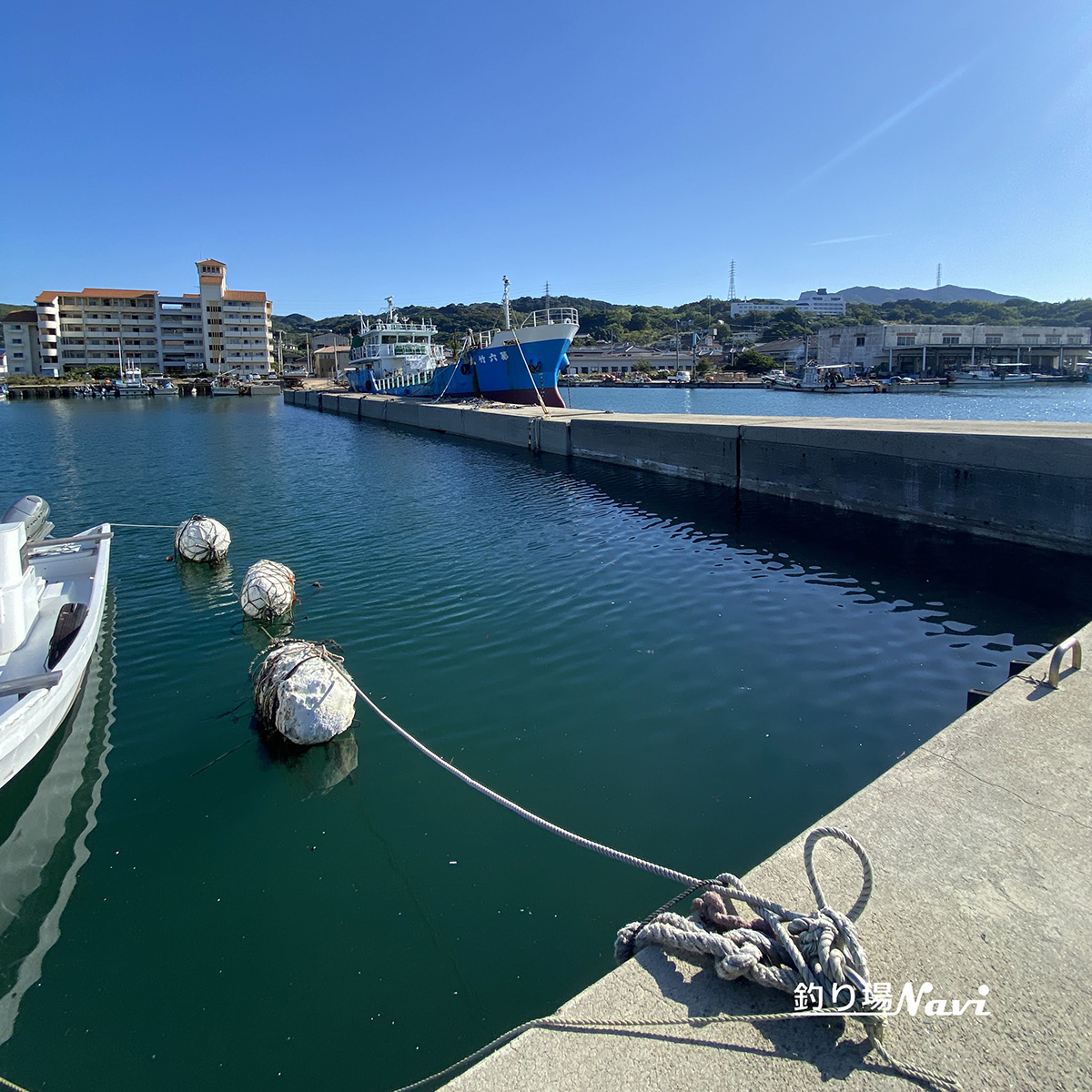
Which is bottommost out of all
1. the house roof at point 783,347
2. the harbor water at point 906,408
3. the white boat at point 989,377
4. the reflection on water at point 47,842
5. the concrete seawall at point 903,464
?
the reflection on water at point 47,842

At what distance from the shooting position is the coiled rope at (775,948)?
7.56ft

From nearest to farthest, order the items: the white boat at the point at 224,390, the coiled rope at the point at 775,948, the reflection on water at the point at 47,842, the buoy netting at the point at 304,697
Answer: the coiled rope at the point at 775,948 → the reflection on water at the point at 47,842 → the buoy netting at the point at 304,697 → the white boat at the point at 224,390

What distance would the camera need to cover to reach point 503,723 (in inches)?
246

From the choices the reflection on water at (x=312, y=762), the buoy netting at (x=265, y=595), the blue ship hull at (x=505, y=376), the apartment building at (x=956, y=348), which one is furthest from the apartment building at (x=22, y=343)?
the apartment building at (x=956, y=348)

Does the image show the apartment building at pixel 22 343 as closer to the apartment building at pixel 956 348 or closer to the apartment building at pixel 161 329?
the apartment building at pixel 161 329

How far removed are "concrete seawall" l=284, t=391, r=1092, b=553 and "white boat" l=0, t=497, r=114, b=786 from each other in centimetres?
1321

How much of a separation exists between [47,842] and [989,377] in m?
109

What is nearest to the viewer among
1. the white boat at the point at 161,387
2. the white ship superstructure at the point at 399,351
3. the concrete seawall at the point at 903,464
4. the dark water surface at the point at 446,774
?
the dark water surface at the point at 446,774

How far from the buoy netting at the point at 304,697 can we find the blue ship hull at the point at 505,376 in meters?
27.1

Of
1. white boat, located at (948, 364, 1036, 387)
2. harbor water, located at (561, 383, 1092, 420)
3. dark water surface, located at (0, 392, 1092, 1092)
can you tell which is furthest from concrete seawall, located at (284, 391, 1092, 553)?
white boat, located at (948, 364, 1036, 387)

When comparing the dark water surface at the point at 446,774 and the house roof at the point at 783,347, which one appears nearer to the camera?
the dark water surface at the point at 446,774

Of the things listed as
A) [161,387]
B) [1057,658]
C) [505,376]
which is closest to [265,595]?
[1057,658]

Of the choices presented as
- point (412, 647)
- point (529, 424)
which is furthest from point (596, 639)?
point (529, 424)

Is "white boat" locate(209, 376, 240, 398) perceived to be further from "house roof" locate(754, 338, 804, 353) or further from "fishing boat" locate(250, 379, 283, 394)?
"house roof" locate(754, 338, 804, 353)
